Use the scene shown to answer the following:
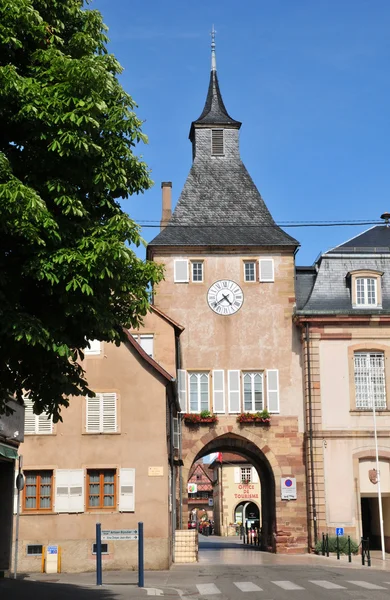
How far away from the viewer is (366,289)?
36.4 metres

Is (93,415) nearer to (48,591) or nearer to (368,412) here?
(48,591)

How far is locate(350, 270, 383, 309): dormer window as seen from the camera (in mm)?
36188

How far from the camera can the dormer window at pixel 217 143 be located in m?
40.7

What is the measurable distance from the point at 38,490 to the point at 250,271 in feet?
50.8

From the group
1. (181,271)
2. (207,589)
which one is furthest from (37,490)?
(181,271)

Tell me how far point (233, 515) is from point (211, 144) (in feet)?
127

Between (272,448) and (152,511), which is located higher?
(272,448)

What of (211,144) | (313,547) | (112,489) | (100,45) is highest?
(211,144)

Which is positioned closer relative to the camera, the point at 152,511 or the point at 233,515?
the point at 152,511

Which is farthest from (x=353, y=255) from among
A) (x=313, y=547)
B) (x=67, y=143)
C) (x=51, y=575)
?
(x=67, y=143)

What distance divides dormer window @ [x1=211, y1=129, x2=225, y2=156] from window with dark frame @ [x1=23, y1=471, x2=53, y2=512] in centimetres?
2054

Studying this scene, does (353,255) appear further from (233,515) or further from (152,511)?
(233,515)

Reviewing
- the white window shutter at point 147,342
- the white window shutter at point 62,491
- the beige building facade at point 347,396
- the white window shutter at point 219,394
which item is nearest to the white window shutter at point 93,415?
the white window shutter at point 62,491

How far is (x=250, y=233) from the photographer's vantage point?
37.4 meters
